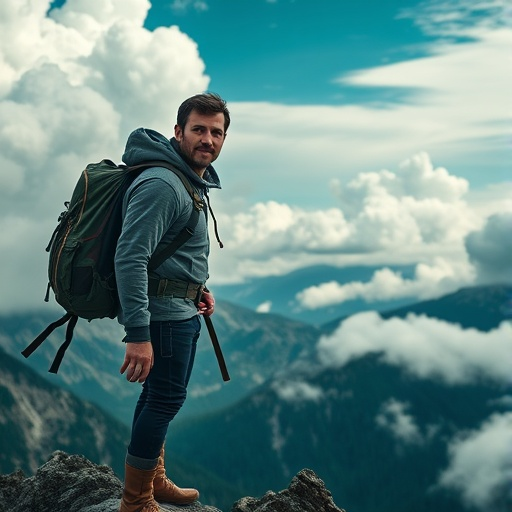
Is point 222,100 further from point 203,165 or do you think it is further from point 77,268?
point 77,268

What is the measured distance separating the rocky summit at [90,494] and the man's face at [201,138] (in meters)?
5.68

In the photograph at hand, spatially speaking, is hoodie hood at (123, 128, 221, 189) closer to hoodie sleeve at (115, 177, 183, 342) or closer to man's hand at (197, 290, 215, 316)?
hoodie sleeve at (115, 177, 183, 342)

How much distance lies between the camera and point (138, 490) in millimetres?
8961

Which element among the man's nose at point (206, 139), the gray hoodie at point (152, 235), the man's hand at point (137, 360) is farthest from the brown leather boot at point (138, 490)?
the man's nose at point (206, 139)

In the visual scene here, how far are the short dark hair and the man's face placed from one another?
50 mm

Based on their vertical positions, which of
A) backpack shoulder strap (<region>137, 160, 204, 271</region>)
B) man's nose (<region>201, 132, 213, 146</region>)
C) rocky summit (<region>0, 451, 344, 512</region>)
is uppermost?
man's nose (<region>201, 132, 213, 146</region>)

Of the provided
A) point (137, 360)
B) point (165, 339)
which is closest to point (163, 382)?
point (165, 339)

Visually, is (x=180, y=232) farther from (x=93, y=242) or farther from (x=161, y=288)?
(x=93, y=242)

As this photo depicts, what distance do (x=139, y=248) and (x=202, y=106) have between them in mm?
2010

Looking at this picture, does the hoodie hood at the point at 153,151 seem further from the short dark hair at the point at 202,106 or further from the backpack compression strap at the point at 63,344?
the backpack compression strap at the point at 63,344

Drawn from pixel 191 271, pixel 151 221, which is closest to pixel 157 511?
pixel 191 271

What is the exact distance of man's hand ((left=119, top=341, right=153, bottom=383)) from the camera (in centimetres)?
749

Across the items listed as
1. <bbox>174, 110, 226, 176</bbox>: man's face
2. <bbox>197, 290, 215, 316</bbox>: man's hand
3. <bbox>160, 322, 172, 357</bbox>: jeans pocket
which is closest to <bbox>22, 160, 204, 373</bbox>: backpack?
<bbox>174, 110, 226, 176</bbox>: man's face

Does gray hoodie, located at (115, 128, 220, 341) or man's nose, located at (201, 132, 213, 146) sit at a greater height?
man's nose, located at (201, 132, 213, 146)
